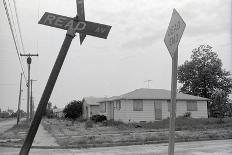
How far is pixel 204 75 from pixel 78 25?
57842 mm

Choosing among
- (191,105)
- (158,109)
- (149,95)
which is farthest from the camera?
(191,105)

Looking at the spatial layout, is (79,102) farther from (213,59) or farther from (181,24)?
(181,24)

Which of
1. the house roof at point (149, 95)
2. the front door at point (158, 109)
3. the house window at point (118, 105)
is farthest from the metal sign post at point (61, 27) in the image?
the front door at point (158, 109)

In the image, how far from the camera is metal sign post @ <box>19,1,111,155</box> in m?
5.87

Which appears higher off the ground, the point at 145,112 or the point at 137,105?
the point at 137,105

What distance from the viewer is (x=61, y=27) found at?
19.6 feet

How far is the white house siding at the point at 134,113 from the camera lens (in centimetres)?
3588

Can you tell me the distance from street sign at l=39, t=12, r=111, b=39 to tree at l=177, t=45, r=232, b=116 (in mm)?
56480

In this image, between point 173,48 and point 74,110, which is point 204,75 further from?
point 173,48

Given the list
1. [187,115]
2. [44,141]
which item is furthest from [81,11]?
[187,115]

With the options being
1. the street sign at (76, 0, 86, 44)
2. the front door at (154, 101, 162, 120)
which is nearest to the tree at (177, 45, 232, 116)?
the front door at (154, 101, 162, 120)

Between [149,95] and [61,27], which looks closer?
[61,27]

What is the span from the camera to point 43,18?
5836 mm

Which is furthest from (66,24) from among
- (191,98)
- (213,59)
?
(213,59)
